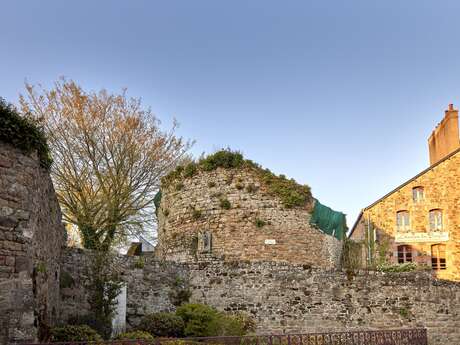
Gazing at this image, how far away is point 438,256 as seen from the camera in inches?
1207

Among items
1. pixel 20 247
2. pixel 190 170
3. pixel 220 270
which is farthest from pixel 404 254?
pixel 20 247

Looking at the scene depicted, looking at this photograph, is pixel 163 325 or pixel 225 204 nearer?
pixel 163 325

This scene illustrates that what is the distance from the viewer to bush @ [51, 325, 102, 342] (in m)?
12.0

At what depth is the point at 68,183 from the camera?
2438 centimetres

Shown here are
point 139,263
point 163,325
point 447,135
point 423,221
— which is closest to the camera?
point 163,325

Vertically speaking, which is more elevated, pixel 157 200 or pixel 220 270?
pixel 157 200

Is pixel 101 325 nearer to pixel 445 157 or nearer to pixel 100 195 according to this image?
pixel 100 195

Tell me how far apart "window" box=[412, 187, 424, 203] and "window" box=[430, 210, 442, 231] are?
930mm

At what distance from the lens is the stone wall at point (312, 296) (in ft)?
60.0

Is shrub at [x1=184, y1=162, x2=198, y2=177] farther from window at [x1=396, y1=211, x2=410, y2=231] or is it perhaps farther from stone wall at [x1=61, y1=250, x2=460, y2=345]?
→ window at [x1=396, y1=211, x2=410, y2=231]

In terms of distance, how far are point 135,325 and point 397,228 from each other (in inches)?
731

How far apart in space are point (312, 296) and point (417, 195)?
49.7 feet

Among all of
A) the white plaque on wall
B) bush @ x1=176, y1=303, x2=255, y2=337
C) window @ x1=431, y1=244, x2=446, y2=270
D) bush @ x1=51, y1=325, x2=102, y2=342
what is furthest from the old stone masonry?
window @ x1=431, y1=244, x2=446, y2=270

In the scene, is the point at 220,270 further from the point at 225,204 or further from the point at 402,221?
the point at 402,221
